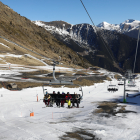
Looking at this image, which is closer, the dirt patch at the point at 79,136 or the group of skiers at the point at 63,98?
the dirt patch at the point at 79,136

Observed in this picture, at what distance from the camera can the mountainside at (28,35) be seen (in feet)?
349

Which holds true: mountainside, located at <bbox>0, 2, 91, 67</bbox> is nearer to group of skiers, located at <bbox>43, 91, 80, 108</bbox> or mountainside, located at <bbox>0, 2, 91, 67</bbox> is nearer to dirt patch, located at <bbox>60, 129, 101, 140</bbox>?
group of skiers, located at <bbox>43, 91, 80, 108</bbox>

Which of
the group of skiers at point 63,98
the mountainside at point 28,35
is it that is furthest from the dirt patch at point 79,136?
the mountainside at point 28,35

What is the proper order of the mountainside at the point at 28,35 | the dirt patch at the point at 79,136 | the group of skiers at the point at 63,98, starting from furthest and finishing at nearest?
the mountainside at the point at 28,35, the group of skiers at the point at 63,98, the dirt patch at the point at 79,136

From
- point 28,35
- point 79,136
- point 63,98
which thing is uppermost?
point 28,35

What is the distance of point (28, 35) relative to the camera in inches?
4695

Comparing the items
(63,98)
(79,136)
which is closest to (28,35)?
(63,98)

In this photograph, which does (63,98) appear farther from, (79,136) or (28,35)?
(28,35)

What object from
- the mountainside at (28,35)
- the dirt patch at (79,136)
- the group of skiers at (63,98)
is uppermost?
the mountainside at (28,35)

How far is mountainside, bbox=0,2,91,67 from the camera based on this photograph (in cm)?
10626

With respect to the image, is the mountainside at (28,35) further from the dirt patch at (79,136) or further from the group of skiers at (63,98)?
the dirt patch at (79,136)

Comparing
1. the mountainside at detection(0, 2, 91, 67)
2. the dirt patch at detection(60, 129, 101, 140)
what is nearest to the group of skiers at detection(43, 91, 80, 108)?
the dirt patch at detection(60, 129, 101, 140)

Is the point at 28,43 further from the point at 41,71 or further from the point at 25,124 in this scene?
the point at 25,124

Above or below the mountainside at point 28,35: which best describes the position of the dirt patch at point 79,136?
below
